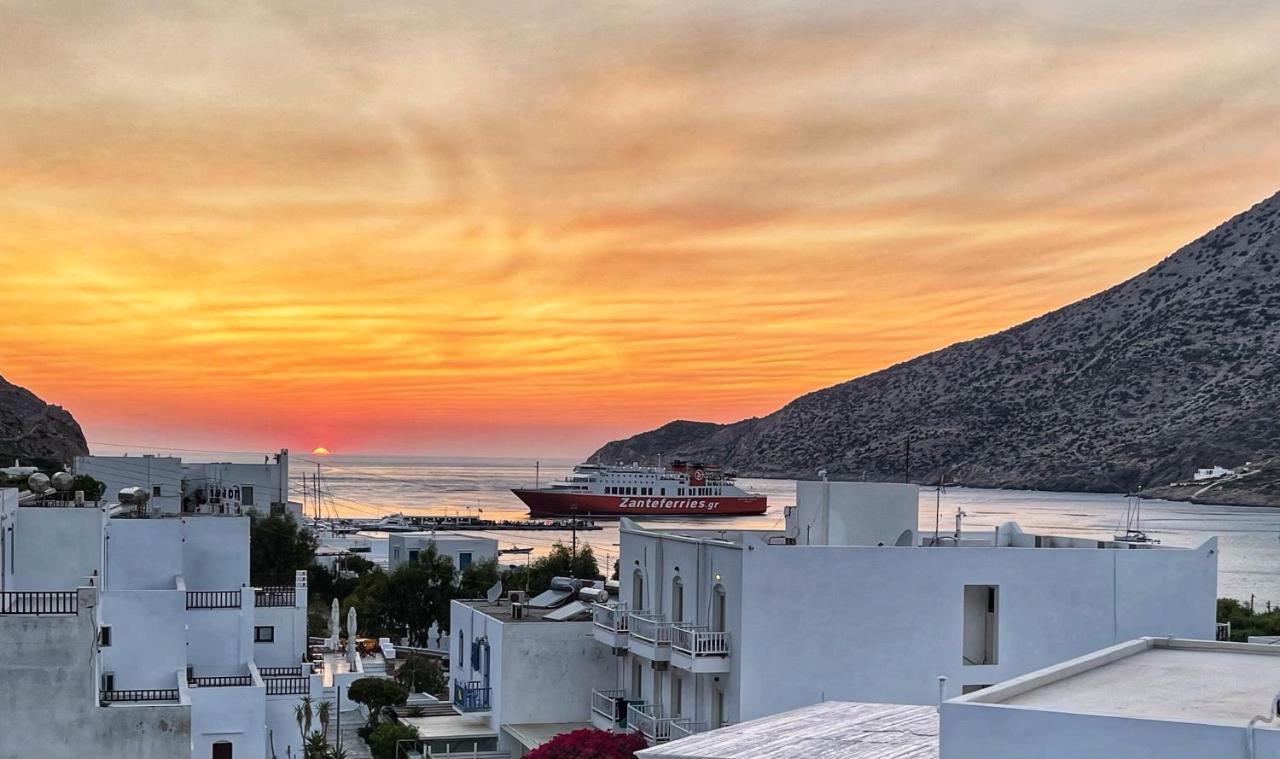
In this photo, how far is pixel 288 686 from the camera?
82.5ft

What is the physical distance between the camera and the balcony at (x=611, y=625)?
23.0m

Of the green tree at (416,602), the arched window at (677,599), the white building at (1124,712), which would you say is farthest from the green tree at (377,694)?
the white building at (1124,712)

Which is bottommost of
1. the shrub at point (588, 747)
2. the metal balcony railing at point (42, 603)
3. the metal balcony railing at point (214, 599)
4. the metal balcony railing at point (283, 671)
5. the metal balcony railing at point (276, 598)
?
the metal balcony railing at point (283, 671)

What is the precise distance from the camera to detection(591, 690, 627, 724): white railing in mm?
22641

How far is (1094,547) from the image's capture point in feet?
74.9

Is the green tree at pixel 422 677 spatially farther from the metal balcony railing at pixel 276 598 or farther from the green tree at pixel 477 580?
the green tree at pixel 477 580

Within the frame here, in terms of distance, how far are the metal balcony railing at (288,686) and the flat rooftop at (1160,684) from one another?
54.7ft

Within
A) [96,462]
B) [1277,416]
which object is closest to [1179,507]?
[1277,416]

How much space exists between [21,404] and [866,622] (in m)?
80.2

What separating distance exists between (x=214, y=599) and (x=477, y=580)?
23.2 meters

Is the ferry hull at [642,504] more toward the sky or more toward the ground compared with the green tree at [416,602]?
more toward the ground

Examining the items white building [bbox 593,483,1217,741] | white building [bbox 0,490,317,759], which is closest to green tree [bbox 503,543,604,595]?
white building [bbox 0,490,317,759]

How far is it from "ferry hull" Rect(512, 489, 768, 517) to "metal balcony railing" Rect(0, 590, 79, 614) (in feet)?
424

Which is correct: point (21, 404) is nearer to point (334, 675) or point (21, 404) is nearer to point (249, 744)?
point (334, 675)
